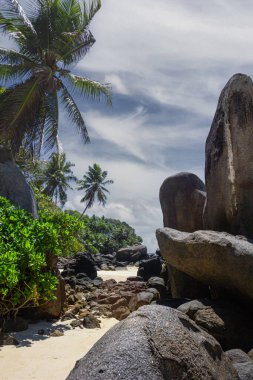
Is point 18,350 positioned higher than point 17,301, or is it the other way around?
point 17,301

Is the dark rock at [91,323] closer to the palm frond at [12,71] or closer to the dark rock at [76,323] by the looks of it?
the dark rock at [76,323]

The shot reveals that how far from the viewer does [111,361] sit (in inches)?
140

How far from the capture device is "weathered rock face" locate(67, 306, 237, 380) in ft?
11.6

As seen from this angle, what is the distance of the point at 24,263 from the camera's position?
783cm

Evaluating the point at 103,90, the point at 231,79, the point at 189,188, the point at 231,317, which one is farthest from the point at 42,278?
the point at 103,90

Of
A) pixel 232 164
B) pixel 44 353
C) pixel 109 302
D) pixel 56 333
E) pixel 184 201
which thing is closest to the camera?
pixel 44 353

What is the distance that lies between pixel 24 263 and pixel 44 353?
1751 millimetres

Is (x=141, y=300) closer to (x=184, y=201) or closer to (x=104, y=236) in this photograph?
(x=184, y=201)

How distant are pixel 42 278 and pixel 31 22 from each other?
13.8 metres

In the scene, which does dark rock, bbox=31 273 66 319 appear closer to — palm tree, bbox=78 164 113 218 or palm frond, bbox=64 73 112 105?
palm frond, bbox=64 73 112 105

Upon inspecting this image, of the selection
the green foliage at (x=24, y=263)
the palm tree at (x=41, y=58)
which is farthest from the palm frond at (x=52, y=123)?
the green foliage at (x=24, y=263)

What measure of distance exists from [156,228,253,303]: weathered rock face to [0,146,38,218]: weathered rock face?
5485 millimetres

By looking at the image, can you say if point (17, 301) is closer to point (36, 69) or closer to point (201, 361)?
point (201, 361)

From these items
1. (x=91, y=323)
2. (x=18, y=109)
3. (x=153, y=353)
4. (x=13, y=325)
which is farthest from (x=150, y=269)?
(x=153, y=353)
